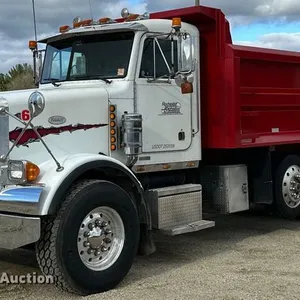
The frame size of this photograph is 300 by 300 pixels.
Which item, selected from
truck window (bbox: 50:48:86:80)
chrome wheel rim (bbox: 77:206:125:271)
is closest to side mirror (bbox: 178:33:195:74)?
truck window (bbox: 50:48:86:80)

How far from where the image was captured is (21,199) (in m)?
5.11

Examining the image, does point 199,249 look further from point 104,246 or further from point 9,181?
point 9,181

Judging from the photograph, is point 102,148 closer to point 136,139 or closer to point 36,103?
point 136,139

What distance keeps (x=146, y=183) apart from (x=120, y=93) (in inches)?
45.4

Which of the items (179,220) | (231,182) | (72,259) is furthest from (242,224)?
(72,259)

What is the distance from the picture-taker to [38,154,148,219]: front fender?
5.07 m

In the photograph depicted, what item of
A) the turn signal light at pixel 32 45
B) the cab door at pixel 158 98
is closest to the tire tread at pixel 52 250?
the cab door at pixel 158 98

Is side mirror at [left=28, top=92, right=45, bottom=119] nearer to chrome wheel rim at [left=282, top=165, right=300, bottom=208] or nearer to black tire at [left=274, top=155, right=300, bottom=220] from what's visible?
black tire at [left=274, top=155, right=300, bottom=220]

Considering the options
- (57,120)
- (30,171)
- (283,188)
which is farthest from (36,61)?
(283,188)

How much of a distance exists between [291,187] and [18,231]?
4.75 m

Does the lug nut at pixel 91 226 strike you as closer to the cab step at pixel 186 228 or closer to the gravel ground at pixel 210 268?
the gravel ground at pixel 210 268

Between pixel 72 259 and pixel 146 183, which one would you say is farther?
pixel 146 183

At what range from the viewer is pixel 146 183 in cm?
673

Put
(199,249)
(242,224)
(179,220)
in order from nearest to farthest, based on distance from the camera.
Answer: (179,220)
(199,249)
(242,224)
